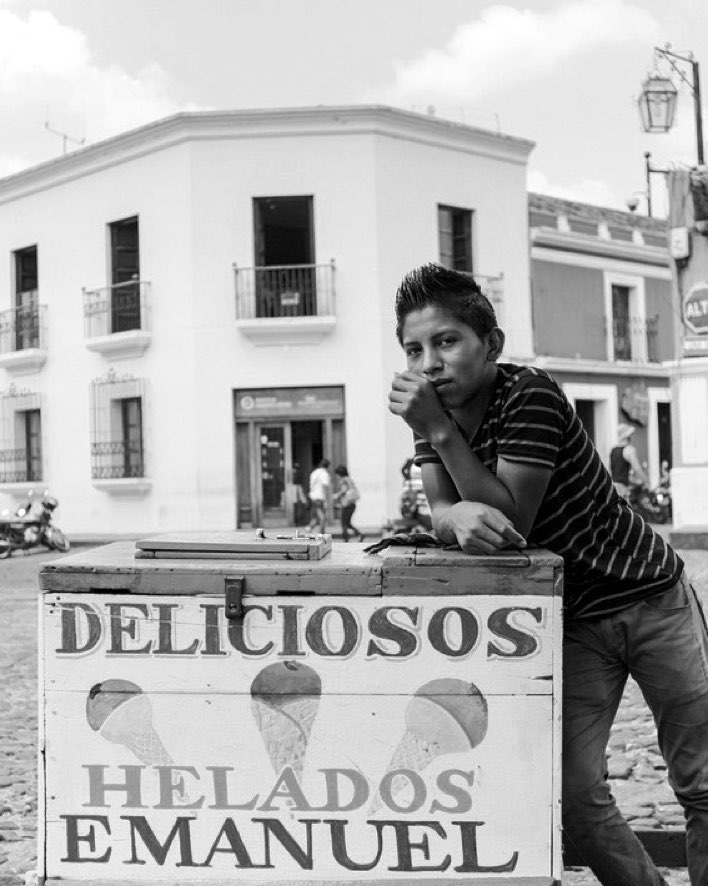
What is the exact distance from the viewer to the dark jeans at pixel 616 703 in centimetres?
255

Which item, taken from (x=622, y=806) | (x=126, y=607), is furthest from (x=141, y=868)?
(x=622, y=806)

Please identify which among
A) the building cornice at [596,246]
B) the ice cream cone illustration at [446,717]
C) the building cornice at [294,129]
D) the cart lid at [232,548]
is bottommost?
the ice cream cone illustration at [446,717]

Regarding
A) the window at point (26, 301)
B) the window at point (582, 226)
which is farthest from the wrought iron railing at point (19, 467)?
the window at point (582, 226)

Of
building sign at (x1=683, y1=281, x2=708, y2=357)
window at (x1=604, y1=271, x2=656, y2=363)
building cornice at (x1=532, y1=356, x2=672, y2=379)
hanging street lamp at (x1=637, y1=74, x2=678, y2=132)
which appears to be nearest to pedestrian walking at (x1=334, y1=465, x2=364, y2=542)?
building sign at (x1=683, y1=281, x2=708, y2=357)

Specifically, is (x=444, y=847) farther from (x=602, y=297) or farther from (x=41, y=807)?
(x=602, y=297)

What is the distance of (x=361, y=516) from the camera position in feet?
67.9

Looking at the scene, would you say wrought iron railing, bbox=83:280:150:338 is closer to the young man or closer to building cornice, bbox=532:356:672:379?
building cornice, bbox=532:356:672:379

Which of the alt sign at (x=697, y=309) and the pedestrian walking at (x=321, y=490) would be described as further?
the pedestrian walking at (x=321, y=490)

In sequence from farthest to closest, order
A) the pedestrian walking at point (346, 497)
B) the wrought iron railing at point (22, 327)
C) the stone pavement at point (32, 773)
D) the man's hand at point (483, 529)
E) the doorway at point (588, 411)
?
the doorway at point (588, 411) < the wrought iron railing at point (22, 327) < the pedestrian walking at point (346, 497) < the stone pavement at point (32, 773) < the man's hand at point (483, 529)

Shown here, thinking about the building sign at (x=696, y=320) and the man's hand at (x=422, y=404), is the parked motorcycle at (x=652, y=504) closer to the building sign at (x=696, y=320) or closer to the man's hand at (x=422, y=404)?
the building sign at (x=696, y=320)

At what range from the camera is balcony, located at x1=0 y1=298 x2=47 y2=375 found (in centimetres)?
2362

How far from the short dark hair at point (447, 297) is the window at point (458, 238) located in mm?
19960

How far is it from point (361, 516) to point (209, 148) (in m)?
7.12

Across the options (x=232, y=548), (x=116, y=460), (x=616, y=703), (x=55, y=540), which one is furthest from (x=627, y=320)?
(x=232, y=548)
